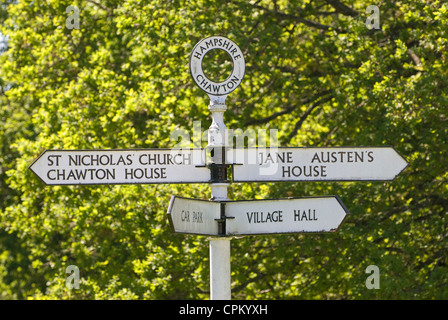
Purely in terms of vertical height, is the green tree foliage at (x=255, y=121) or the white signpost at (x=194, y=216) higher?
the green tree foliage at (x=255, y=121)

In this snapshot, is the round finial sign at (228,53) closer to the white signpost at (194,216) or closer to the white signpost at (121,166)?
A: the white signpost at (121,166)

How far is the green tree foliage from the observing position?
452 inches

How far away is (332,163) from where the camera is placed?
561 cm

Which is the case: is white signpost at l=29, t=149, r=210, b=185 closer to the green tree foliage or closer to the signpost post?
the signpost post

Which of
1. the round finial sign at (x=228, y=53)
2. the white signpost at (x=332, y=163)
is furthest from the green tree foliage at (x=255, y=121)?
the round finial sign at (x=228, y=53)

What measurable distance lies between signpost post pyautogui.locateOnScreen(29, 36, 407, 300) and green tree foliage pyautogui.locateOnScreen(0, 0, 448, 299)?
14.7ft

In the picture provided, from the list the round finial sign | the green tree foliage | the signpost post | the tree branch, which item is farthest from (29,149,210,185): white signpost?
the tree branch

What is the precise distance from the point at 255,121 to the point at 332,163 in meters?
8.10

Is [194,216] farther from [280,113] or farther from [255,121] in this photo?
[280,113]

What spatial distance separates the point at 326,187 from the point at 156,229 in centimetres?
262

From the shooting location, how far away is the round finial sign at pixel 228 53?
5.43 metres

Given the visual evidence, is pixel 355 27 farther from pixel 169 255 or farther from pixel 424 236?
pixel 169 255

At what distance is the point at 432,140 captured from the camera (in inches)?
452

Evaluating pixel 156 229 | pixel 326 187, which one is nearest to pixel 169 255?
pixel 156 229
